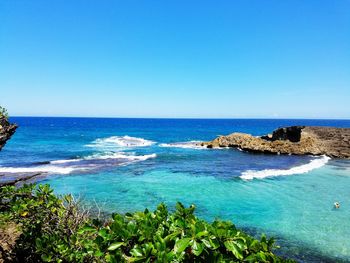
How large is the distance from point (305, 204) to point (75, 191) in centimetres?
1577

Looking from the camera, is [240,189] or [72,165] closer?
[240,189]

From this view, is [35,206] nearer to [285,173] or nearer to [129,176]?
[129,176]

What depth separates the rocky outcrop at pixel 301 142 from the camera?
43.8 m

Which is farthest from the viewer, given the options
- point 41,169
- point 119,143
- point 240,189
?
point 119,143

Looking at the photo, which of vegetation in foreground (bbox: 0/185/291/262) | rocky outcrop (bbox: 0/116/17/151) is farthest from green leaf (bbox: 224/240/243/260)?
rocky outcrop (bbox: 0/116/17/151)

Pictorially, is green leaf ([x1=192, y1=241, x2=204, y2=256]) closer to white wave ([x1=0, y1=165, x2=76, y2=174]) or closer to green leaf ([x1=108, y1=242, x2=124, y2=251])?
green leaf ([x1=108, y1=242, x2=124, y2=251])

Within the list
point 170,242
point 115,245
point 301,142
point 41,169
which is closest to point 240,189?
point 41,169

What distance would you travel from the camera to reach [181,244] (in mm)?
2996

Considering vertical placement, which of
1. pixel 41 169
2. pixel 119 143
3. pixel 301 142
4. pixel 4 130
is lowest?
pixel 119 143

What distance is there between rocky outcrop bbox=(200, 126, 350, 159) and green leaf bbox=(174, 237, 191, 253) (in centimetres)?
4390

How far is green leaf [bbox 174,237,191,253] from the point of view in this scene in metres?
2.95

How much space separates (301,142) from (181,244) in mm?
46786

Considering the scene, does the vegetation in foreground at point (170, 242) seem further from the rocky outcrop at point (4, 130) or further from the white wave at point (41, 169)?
the white wave at point (41, 169)

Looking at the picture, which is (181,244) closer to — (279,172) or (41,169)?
(279,172)
